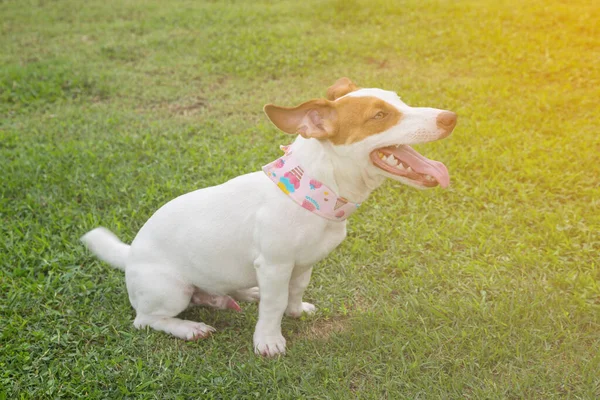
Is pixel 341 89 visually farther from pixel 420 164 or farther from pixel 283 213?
pixel 283 213

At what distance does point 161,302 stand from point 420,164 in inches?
62.5

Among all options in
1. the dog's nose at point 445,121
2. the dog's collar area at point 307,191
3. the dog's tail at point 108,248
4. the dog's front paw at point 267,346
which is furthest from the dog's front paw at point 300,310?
the dog's nose at point 445,121

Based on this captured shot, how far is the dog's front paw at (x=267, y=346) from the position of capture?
121 inches

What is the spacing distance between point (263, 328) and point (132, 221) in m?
1.82

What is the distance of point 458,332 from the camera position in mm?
3123

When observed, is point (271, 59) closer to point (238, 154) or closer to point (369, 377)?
point (238, 154)

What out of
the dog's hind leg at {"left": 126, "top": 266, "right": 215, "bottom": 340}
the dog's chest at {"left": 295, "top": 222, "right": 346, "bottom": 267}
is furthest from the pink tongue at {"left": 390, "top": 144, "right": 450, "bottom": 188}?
the dog's hind leg at {"left": 126, "top": 266, "right": 215, "bottom": 340}

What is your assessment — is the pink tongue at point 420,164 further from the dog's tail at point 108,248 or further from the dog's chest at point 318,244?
the dog's tail at point 108,248

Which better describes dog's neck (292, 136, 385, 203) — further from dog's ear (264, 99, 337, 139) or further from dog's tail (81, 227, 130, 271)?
dog's tail (81, 227, 130, 271)

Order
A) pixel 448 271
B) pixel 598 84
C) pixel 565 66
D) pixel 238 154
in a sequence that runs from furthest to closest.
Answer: pixel 565 66
pixel 598 84
pixel 238 154
pixel 448 271

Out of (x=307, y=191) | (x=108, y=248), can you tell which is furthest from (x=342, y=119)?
(x=108, y=248)

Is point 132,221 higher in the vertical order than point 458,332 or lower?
lower

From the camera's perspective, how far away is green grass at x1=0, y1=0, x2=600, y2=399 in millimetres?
2979

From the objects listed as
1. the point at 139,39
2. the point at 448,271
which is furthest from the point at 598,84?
the point at 139,39
